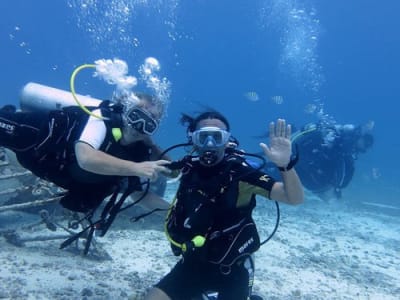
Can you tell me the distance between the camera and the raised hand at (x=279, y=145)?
3770 millimetres

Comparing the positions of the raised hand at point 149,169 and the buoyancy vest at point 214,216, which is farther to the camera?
the buoyancy vest at point 214,216

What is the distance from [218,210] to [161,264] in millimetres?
3350

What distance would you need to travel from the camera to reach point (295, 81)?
174 meters

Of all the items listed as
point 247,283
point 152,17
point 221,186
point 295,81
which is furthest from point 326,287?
point 295,81

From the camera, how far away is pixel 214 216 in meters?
4.04

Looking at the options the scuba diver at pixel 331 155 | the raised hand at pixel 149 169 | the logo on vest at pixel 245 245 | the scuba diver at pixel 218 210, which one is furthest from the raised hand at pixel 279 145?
the scuba diver at pixel 331 155

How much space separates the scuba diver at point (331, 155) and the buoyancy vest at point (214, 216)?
816cm

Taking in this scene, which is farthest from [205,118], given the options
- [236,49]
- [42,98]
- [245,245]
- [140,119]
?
[236,49]

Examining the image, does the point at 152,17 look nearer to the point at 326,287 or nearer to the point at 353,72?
the point at 353,72

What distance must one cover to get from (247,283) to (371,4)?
121 m

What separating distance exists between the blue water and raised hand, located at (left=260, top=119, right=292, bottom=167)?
234ft

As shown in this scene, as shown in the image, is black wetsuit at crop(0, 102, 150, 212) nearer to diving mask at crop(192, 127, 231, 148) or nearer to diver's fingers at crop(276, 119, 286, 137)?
diving mask at crop(192, 127, 231, 148)

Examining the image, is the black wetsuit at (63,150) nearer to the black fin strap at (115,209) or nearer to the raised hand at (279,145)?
the black fin strap at (115,209)

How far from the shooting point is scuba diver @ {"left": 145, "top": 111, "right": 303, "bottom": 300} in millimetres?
3875
